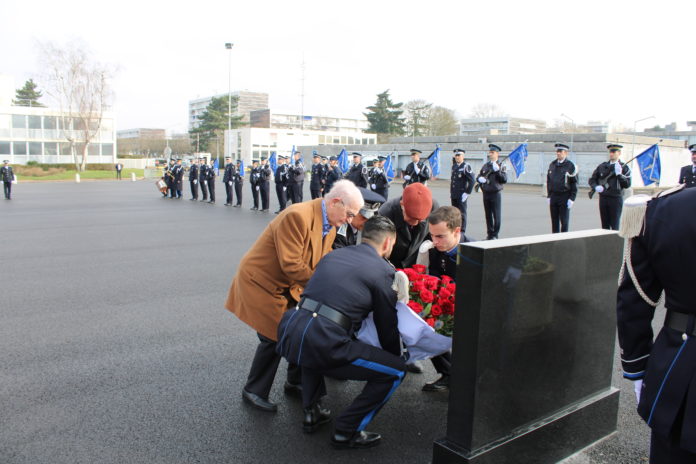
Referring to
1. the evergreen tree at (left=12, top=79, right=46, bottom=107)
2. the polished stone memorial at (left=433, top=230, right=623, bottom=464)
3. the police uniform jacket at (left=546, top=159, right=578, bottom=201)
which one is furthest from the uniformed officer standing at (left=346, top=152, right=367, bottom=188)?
the evergreen tree at (left=12, top=79, right=46, bottom=107)

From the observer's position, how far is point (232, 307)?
4.18m

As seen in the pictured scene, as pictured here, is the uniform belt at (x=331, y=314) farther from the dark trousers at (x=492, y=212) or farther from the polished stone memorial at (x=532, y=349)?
the dark trousers at (x=492, y=212)

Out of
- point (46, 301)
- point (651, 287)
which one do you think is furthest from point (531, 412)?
point (46, 301)

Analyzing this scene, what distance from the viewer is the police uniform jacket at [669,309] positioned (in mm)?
2133

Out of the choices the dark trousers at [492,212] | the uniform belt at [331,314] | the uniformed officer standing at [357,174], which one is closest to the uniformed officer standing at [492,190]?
the dark trousers at [492,212]

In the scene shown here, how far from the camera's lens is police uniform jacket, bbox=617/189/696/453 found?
2.13 m

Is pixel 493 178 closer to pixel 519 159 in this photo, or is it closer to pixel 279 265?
pixel 279 265

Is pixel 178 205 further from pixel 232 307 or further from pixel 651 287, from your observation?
pixel 651 287

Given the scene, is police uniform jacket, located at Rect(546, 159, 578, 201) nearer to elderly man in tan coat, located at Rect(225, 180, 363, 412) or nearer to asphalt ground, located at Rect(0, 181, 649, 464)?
A: asphalt ground, located at Rect(0, 181, 649, 464)

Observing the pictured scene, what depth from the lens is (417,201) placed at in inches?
189

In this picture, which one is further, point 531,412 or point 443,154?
point 443,154

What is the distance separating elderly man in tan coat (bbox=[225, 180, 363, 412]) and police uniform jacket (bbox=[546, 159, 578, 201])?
10.1m

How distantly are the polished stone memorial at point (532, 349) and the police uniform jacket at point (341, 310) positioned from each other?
1.86 feet

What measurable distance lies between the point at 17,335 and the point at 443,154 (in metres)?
44.1
